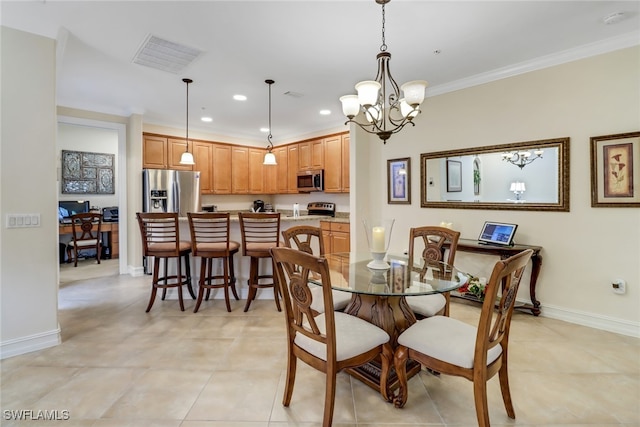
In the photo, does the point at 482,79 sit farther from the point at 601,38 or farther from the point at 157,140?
the point at 157,140

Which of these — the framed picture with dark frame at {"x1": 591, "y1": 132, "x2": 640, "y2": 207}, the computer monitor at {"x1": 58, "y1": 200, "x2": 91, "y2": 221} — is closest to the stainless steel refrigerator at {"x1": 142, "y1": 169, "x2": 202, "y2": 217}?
the computer monitor at {"x1": 58, "y1": 200, "x2": 91, "y2": 221}

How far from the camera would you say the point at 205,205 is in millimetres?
6117

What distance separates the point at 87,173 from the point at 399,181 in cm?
656

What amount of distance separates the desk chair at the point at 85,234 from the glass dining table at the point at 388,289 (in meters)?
5.52

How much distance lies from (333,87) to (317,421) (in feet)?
11.5

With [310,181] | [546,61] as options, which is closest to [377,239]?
[546,61]

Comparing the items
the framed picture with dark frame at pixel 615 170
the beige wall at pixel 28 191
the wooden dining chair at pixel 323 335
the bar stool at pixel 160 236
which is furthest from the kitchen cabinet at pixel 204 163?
the framed picture with dark frame at pixel 615 170

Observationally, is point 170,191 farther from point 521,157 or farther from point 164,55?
point 521,157

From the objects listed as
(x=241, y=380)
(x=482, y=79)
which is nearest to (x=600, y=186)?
(x=482, y=79)

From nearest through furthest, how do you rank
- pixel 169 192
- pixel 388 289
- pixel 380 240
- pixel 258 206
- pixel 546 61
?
1. pixel 388 289
2. pixel 380 240
3. pixel 546 61
4. pixel 169 192
5. pixel 258 206

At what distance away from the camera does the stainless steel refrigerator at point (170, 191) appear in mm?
4922

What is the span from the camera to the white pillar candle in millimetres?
2186

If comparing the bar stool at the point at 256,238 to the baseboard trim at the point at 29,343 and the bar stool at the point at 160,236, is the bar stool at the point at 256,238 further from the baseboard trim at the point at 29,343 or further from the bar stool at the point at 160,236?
the baseboard trim at the point at 29,343

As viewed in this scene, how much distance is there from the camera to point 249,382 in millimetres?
Result: 2082
